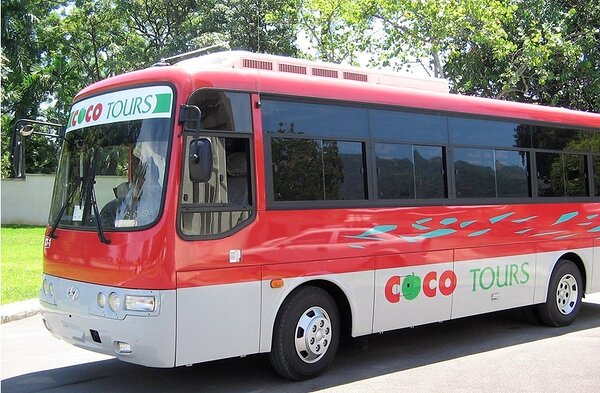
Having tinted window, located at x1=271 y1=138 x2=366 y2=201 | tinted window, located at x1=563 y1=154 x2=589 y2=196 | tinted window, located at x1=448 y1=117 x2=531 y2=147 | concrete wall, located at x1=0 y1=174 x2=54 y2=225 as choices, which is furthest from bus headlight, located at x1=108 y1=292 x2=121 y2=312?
concrete wall, located at x1=0 y1=174 x2=54 y2=225

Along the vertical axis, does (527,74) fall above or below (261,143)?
above

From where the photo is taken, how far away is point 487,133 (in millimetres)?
8438

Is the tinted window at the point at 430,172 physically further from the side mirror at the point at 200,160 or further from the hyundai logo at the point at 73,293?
the hyundai logo at the point at 73,293

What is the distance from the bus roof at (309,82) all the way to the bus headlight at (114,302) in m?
1.90

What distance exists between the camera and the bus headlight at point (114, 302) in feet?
18.0

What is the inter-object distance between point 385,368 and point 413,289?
3.20ft

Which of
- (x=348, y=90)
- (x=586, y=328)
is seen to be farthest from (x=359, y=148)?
(x=586, y=328)

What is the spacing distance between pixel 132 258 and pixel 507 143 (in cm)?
549

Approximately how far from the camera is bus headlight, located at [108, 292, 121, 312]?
5488 mm

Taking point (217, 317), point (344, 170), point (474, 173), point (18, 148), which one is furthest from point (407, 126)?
point (18, 148)

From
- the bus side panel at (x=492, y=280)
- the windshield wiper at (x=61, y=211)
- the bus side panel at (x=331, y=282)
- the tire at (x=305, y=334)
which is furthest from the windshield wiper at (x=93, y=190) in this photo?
the bus side panel at (x=492, y=280)

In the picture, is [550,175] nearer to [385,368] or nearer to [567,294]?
[567,294]

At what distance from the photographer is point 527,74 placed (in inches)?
867

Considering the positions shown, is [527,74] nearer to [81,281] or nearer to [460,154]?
[460,154]
